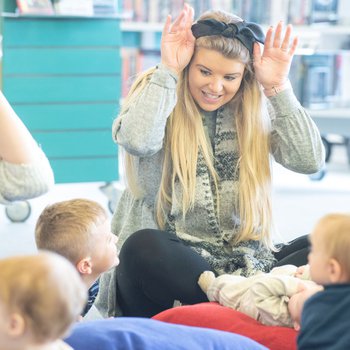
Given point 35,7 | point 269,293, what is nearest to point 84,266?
point 269,293

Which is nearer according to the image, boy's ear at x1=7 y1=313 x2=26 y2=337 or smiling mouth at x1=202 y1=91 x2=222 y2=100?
boy's ear at x1=7 y1=313 x2=26 y2=337

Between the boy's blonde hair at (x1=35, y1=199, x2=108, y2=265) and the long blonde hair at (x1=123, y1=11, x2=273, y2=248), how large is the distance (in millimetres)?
312

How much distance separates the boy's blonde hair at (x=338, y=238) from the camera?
1147 millimetres

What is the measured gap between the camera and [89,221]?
1.49 metres

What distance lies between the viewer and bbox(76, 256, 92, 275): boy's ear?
1.47 meters

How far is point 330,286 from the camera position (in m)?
1.18

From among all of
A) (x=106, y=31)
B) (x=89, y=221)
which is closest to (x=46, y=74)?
(x=106, y=31)

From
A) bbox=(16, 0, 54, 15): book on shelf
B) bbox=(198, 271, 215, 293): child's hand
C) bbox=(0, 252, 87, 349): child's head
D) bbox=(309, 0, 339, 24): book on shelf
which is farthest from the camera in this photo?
bbox=(309, 0, 339, 24): book on shelf

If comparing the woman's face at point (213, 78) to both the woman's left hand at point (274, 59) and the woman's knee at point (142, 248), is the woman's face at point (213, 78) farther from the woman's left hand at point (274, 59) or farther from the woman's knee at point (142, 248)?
the woman's knee at point (142, 248)

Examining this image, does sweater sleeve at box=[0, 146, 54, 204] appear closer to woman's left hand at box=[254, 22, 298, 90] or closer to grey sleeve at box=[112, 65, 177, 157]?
grey sleeve at box=[112, 65, 177, 157]

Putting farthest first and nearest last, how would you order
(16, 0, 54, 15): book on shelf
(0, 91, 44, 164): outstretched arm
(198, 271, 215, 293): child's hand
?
1. (16, 0, 54, 15): book on shelf
2. (198, 271, 215, 293): child's hand
3. (0, 91, 44, 164): outstretched arm

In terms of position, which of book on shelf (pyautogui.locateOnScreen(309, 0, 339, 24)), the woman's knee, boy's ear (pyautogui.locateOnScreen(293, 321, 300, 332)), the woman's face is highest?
the woman's face

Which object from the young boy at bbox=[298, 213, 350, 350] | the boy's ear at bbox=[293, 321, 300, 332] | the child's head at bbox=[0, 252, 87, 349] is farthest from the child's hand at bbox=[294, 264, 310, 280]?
the child's head at bbox=[0, 252, 87, 349]

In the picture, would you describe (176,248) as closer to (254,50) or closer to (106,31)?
(254,50)
